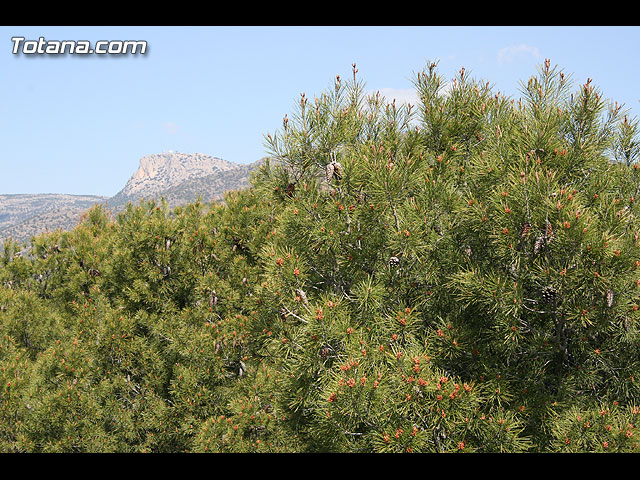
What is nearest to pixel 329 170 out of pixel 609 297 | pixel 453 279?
pixel 453 279

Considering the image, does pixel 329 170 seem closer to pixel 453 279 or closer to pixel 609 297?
pixel 453 279

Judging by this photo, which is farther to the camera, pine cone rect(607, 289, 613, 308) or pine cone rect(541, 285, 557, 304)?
pine cone rect(541, 285, 557, 304)

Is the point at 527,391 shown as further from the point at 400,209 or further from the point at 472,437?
the point at 400,209

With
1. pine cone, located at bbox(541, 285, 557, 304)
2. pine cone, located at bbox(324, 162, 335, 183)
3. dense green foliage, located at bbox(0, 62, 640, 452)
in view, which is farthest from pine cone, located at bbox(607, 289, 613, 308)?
pine cone, located at bbox(324, 162, 335, 183)

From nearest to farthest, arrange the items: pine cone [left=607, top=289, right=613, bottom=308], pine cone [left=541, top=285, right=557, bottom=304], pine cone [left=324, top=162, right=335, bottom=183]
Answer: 1. pine cone [left=607, top=289, right=613, bottom=308]
2. pine cone [left=541, top=285, right=557, bottom=304]
3. pine cone [left=324, top=162, right=335, bottom=183]

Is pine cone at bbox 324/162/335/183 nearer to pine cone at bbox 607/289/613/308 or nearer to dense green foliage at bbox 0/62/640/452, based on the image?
dense green foliage at bbox 0/62/640/452

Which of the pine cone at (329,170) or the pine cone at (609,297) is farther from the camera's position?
the pine cone at (329,170)

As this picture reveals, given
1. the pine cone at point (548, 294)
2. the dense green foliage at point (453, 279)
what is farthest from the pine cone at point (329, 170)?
the pine cone at point (548, 294)

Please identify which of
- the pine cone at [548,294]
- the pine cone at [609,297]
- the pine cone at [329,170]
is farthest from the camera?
the pine cone at [329,170]

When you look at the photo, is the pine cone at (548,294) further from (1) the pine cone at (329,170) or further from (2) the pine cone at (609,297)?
→ (1) the pine cone at (329,170)

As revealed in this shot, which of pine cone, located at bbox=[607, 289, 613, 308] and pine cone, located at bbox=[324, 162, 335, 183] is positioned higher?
pine cone, located at bbox=[324, 162, 335, 183]

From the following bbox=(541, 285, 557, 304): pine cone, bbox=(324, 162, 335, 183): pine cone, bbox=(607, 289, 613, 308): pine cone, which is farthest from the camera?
bbox=(324, 162, 335, 183): pine cone

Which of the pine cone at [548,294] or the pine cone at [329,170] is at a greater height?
the pine cone at [329,170]

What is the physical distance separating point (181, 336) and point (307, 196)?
13.6 ft
